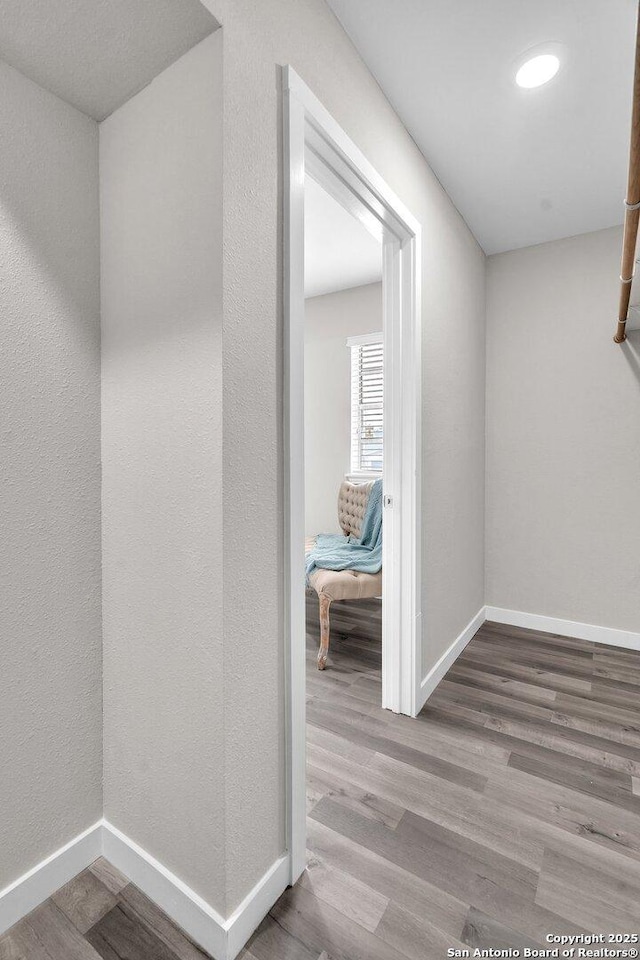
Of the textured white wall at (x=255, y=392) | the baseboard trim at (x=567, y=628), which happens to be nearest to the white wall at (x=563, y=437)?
the baseboard trim at (x=567, y=628)

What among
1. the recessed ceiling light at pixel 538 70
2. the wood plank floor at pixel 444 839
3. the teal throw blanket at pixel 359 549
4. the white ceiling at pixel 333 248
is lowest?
the wood plank floor at pixel 444 839

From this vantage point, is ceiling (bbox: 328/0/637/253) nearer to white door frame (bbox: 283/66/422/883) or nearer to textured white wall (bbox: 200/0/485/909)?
textured white wall (bbox: 200/0/485/909)

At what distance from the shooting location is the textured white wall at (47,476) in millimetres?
1146

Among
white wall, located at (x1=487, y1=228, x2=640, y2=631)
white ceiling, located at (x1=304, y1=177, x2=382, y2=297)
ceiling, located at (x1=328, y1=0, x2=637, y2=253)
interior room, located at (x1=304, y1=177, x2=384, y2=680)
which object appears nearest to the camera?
ceiling, located at (x1=328, y1=0, x2=637, y2=253)

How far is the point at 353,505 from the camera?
354 cm

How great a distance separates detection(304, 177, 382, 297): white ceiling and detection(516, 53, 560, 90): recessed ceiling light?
0.94 m

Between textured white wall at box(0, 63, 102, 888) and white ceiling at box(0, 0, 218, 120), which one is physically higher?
white ceiling at box(0, 0, 218, 120)

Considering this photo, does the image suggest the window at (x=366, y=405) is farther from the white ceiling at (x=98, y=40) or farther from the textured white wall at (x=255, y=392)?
the white ceiling at (x=98, y=40)

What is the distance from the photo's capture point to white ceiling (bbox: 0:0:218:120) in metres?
0.97

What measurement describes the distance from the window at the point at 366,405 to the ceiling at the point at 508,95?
1.46m

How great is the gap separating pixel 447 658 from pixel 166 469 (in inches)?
77.9

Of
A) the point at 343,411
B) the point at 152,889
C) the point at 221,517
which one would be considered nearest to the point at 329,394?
the point at 343,411

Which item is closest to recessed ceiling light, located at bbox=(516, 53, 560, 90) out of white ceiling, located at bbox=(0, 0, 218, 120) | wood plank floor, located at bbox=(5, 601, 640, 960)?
white ceiling, located at bbox=(0, 0, 218, 120)

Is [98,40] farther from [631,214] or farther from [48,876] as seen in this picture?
[48,876]
